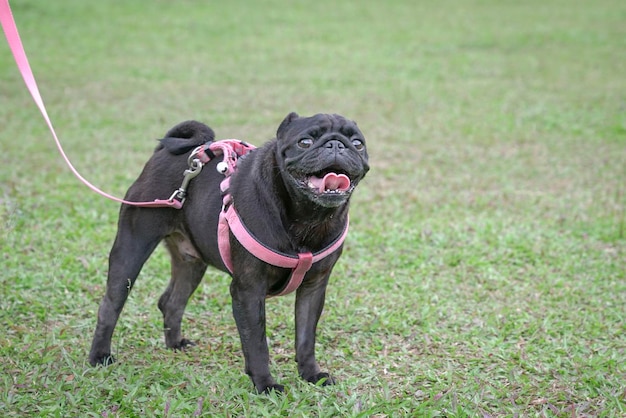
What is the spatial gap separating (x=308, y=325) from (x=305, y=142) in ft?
3.44

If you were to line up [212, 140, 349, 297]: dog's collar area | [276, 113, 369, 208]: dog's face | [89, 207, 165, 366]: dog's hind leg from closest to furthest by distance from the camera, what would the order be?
[276, 113, 369, 208]: dog's face
[212, 140, 349, 297]: dog's collar area
[89, 207, 165, 366]: dog's hind leg

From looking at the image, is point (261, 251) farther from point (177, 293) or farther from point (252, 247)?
point (177, 293)

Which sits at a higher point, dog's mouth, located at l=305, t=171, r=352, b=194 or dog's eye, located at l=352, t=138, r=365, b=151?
dog's eye, located at l=352, t=138, r=365, b=151

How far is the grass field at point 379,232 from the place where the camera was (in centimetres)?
439

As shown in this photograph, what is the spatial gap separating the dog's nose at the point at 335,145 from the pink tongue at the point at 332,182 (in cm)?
12

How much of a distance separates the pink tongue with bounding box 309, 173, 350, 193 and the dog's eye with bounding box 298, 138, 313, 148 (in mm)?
174

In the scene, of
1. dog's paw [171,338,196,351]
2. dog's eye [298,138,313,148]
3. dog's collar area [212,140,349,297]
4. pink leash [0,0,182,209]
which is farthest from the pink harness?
dog's paw [171,338,196,351]

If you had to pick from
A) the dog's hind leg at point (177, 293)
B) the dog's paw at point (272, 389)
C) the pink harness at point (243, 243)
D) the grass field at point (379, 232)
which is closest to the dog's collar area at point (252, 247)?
the pink harness at point (243, 243)

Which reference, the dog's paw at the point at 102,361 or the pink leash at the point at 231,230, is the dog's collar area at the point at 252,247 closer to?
the pink leash at the point at 231,230

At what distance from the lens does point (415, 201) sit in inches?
320

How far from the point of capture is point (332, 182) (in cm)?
381

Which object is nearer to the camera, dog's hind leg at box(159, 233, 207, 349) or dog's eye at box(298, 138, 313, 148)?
dog's eye at box(298, 138, 313, 148)

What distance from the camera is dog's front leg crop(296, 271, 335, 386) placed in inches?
173

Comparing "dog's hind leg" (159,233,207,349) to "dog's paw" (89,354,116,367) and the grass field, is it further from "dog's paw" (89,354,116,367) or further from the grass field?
"dog's paw" (89,354,116,367)
